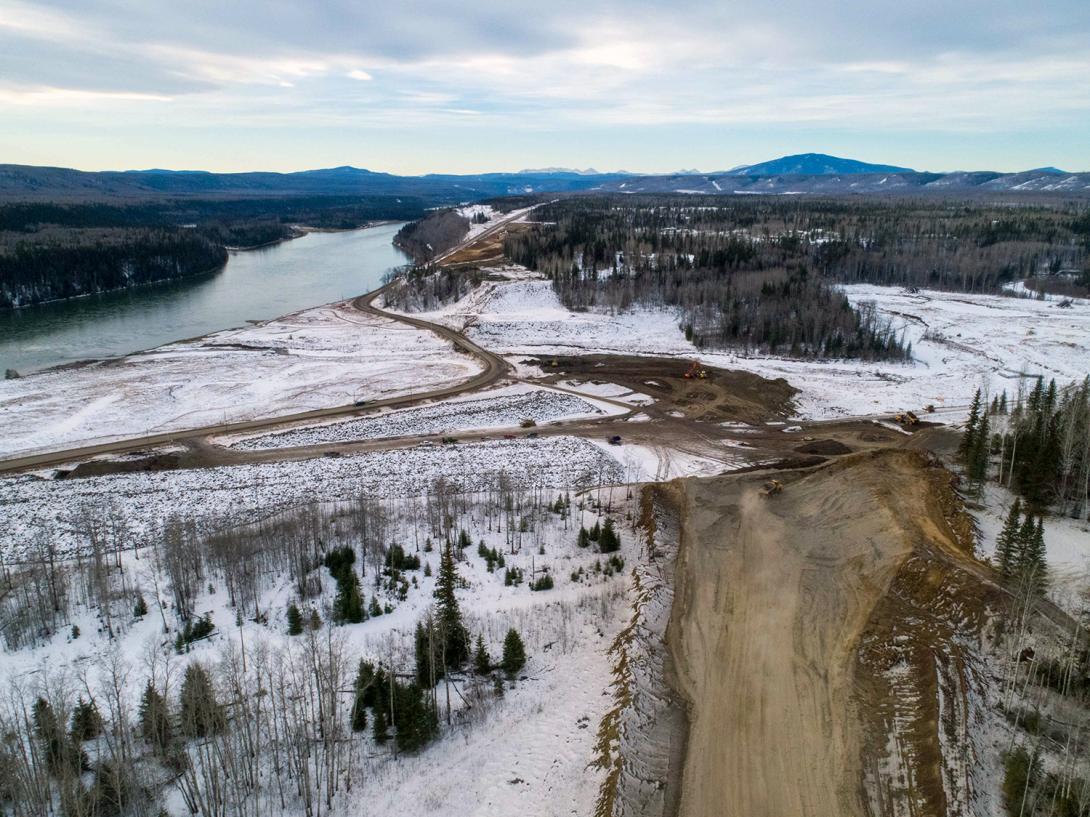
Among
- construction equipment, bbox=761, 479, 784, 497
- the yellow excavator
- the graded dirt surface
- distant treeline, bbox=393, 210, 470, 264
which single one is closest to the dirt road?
the graded dirt surface

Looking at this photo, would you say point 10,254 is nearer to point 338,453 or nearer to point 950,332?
point 338,453

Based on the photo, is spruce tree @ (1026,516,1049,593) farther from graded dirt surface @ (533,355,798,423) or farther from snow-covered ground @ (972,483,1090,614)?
graded dirt surface @ (533,355,798,423)

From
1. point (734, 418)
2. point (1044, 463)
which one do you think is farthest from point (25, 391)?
point (1044, 463)

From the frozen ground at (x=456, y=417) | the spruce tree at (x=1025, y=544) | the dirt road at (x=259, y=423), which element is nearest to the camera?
the spruce tree at (x=1025, y=544)

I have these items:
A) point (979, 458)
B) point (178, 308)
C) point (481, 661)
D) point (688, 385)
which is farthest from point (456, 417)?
point (178, 308)

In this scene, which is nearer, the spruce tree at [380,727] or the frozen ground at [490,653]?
the frozen ground at [490,653]

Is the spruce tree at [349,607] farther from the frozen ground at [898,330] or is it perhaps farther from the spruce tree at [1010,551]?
the frozen ground at [898,330]

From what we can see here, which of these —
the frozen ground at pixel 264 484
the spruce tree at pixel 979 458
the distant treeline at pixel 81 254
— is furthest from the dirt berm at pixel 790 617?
the distant treeline at pixel 81 254
